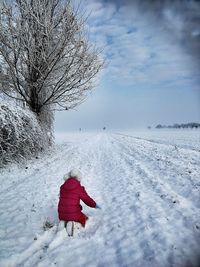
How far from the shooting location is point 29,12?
510 inches

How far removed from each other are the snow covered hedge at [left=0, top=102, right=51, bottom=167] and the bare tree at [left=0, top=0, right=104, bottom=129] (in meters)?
2.33

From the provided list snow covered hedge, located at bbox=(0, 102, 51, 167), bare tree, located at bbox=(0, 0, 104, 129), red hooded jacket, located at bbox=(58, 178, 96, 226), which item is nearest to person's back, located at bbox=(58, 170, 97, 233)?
red hooded jacket, located at bbox=(58, 178, 96, 226)

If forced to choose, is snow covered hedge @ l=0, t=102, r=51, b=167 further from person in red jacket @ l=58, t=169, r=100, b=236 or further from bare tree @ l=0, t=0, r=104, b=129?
person in red jacket @ l=58, t=169, r=100, b=236

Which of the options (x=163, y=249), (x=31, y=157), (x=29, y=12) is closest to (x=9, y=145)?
(x=31, y=157)

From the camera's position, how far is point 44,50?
45.4 ft

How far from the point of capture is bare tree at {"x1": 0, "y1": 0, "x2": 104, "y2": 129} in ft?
42.2

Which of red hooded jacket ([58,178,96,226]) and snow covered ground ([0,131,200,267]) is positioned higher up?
red hooded jacket ([58,178,96,226])

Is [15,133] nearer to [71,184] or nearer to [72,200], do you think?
[71,184]

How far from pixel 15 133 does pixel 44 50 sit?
4848mm

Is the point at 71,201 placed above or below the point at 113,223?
above

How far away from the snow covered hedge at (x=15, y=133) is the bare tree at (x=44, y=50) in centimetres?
233

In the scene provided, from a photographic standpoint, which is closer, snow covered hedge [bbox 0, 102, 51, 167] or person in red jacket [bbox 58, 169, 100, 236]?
person in red jacket [bbox 58, 169, 100, 236]

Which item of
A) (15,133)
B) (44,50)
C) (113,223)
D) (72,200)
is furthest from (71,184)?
(44,50)

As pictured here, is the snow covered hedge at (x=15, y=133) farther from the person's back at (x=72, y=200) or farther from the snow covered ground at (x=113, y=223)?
the person's back at (x=72, y=200)
